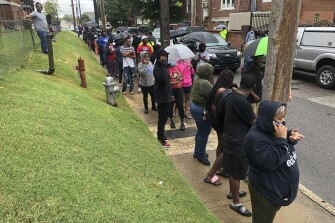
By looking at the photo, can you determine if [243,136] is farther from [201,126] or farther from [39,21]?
[39,21]

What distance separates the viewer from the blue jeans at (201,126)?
4.92m

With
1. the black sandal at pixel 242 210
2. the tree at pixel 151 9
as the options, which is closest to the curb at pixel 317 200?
the black sandal at pixel 242 210

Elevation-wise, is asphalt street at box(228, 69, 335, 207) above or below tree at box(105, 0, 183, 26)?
below

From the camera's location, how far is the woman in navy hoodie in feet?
8.50

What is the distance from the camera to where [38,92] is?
5.80 meters

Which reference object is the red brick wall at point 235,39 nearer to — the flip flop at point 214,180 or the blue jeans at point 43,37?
the blue jeans at point 43,37

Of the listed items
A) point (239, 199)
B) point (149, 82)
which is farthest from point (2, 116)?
point (149, 82)

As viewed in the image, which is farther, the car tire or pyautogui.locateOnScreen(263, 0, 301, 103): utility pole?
the car tire

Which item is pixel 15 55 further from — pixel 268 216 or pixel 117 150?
pixel 268 216

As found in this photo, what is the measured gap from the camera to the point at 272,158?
257cm

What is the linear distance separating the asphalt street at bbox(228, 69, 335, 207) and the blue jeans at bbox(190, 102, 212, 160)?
1626 millimetres

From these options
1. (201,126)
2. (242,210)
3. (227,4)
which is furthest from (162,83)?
(227,4)

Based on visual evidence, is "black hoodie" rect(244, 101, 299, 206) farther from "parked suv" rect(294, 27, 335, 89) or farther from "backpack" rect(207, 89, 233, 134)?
"parked suv" rect(294, 27, 335, 89)

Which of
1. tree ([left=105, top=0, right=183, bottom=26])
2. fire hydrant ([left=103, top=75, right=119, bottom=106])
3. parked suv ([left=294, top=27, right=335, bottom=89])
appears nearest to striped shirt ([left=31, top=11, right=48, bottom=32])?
fire hydrant ([left=103, top=75, right=119, bottom=106])
